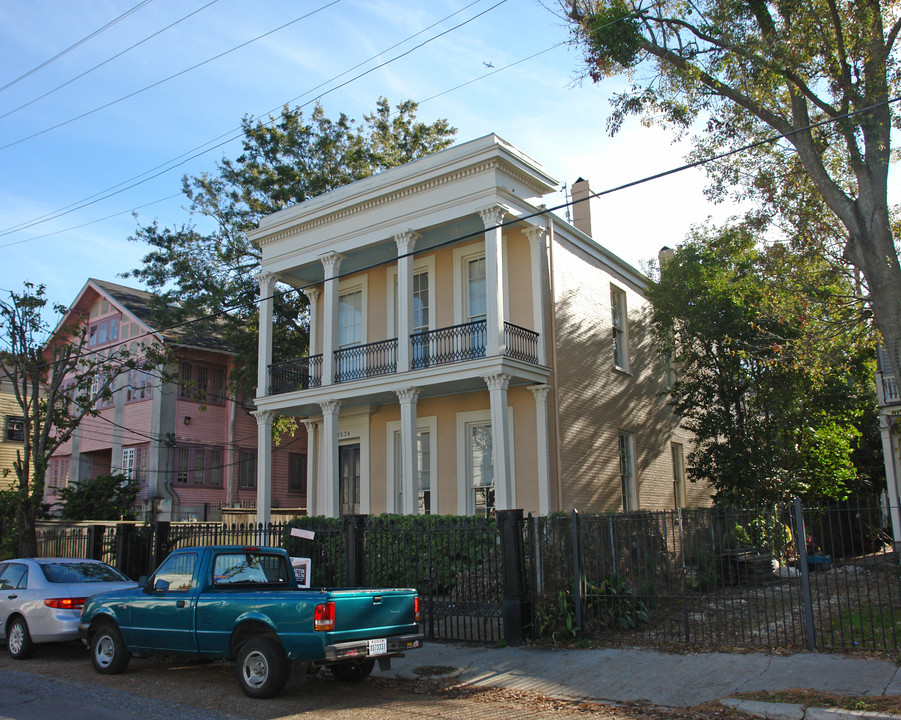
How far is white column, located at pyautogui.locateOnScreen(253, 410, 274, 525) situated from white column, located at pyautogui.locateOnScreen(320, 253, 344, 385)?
2293mm

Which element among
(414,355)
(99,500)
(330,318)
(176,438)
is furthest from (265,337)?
(99,500)

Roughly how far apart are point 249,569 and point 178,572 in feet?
2.68

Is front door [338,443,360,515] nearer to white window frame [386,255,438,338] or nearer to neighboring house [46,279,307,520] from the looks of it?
white window frame [386,255,438,338]

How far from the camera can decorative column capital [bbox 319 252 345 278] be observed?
18.9 m

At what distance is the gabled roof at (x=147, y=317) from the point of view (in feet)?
89.6

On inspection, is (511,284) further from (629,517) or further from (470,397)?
(629,517)

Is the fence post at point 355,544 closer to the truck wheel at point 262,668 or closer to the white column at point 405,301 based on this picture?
the truck wheel at point 262,668

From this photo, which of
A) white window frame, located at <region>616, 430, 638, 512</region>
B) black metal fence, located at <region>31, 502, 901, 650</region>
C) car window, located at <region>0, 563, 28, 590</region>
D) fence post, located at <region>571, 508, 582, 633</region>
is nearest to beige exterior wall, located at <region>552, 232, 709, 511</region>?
white window frame, located at <region>616, 430, 638, 512</region>

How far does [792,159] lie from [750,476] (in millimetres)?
7913

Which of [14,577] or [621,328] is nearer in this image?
[14,577]

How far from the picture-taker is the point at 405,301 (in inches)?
681

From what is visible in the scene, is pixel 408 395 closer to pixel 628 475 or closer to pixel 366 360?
pixel 366 360

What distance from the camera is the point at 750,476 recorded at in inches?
719

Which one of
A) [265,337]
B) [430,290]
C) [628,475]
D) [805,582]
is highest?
[430,290]
